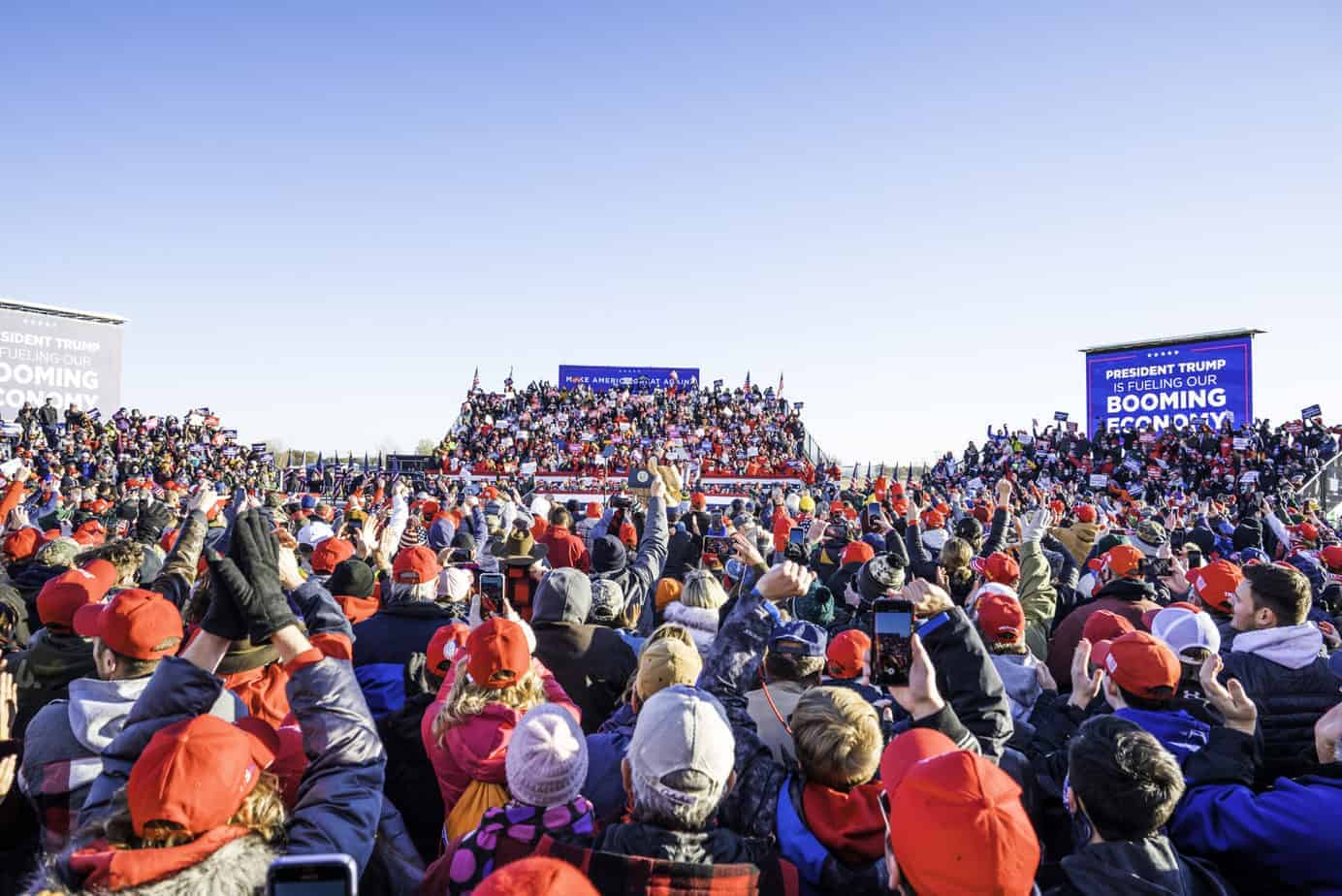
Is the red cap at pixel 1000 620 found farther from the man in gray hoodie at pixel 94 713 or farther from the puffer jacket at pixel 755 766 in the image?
the man in gray hoodie at pixel 94 713

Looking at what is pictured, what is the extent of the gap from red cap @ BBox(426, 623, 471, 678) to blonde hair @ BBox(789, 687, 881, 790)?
75.3 inches

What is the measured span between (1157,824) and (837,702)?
884 millimetres

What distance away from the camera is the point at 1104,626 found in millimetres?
4176

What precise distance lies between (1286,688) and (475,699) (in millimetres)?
3521

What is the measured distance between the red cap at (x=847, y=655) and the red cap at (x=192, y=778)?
2.64m

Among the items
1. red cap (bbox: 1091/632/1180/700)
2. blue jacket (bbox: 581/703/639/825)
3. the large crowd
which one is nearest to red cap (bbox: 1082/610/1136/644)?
the large crowd

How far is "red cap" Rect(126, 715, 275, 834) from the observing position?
1.81 metres

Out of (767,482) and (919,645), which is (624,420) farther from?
(919,645)

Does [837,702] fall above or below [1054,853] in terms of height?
above

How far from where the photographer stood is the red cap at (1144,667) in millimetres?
2959

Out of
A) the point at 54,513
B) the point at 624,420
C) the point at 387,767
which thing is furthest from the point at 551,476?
the point at 387,767

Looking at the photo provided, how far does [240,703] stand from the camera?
9.32ft

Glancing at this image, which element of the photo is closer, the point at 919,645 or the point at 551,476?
the point at 919,645

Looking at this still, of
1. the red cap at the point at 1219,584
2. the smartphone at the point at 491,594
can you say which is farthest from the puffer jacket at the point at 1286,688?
Answer: the smartphone at the point at 491,594
